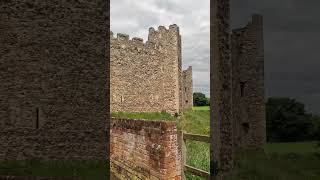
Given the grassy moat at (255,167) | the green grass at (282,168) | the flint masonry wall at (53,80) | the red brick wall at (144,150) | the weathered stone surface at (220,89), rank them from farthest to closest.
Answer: the flint masonry wall at (53,80)
the red brick wall at (144,150)
the grassy moat at (255,167)
the green grass at (282,168)
the weathered stone surface at (220,89)

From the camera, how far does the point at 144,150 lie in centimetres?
983

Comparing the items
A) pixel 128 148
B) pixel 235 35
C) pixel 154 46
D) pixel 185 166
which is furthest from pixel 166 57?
pixel 185 166

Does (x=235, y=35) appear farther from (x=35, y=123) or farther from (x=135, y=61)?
(x=135, y=61)

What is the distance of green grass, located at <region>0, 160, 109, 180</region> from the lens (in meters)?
9.15

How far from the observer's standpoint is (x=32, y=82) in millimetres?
9594

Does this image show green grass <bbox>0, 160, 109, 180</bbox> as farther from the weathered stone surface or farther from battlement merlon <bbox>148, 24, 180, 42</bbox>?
battlement merlon <bbox>148, 24, 180, 42</bbox>

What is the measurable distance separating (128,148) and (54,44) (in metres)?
3.43

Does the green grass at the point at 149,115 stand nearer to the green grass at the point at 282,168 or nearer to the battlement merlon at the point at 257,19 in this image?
the battlement merlon at the point at 257,19

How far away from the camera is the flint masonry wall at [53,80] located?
9.45 metres

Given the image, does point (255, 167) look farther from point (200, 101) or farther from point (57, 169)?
point (200, 101)

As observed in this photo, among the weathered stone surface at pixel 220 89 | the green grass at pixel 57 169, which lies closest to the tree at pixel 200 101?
the green grass at pixel 57 169

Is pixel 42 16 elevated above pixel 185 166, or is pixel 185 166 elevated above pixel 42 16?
pixel 42 16

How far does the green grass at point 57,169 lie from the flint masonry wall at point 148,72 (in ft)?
48.4

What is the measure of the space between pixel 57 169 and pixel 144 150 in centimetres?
208
